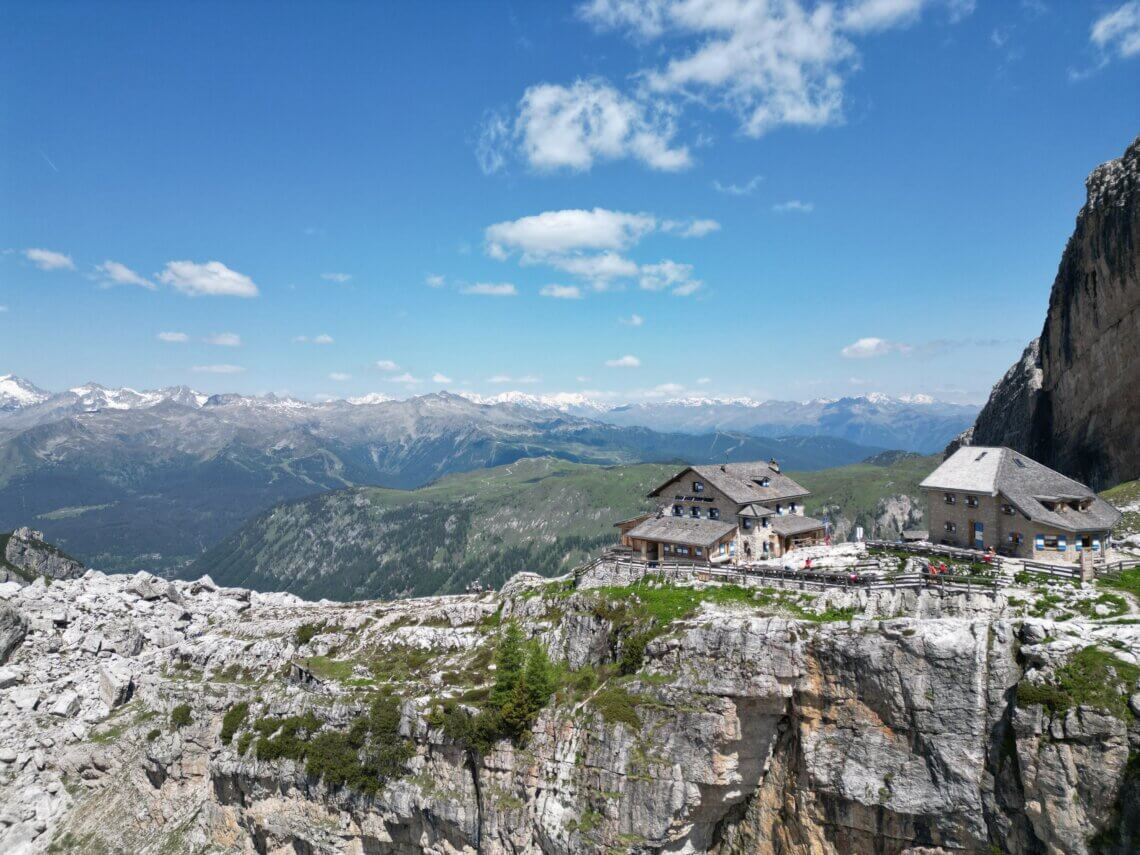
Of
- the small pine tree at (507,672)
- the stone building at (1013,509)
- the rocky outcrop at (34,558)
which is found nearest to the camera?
the small pine tree at (507,672)

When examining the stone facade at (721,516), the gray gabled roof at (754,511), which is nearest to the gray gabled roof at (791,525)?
the stone facade at (721,516)

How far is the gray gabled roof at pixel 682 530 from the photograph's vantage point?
57.0 metres

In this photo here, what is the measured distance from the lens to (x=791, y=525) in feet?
202

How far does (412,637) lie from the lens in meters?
64.2

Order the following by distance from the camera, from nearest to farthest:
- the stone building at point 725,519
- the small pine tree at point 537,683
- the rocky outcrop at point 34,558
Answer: the small pine tree at point 537,683
the stone building at point 725,519
the rocky outcrop at point 34,558

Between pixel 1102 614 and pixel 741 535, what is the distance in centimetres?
2723

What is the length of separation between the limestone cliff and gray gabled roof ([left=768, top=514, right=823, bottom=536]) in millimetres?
16263

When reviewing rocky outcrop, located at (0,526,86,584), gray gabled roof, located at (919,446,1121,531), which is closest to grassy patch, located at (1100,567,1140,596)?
gray gabled roof, located at (919,446,1121,531)

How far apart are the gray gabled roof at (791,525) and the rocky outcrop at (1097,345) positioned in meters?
43.4

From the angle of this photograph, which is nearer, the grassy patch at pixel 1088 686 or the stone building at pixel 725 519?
the grassy patch at pixel 1088 686

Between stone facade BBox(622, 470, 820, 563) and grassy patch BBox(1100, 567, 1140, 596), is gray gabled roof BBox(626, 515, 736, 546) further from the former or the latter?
grassy patch BBox(1100, 567, 1140, 596)

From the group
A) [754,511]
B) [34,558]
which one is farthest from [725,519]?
[34,558]

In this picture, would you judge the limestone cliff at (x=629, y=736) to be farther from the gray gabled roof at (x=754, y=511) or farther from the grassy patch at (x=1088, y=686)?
the gray gabled roof at (x=754, y=511)

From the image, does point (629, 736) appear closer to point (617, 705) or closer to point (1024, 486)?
point (617, 705)
